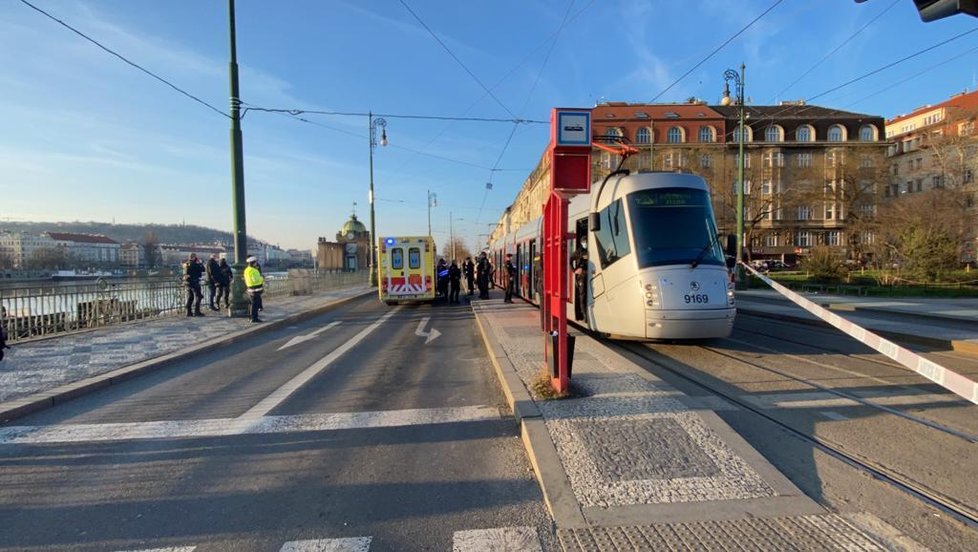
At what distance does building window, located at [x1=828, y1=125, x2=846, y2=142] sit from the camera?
2687 inches

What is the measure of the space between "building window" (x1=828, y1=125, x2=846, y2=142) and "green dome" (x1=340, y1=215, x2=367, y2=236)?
67569mm

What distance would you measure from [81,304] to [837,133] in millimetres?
81304

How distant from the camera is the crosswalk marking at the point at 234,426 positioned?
5164 millimetres

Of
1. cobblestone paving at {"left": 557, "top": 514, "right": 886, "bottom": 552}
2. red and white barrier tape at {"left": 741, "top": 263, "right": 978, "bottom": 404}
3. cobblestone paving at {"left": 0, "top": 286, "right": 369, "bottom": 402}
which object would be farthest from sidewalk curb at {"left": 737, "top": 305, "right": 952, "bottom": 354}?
cobblestone paving at {"left": 0, "top": 286, "right": 369, "bottom": 402}

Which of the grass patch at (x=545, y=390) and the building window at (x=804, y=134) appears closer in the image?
the grass patch at (x=545, y=390)

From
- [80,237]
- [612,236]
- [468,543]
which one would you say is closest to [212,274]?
[612,236]

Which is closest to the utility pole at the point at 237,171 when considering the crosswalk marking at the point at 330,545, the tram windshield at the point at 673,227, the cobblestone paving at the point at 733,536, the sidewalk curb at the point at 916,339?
the tram windshield at the point at 673,227

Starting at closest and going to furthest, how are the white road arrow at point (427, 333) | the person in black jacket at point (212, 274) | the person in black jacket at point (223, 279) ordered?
the white road arrow at point (427, 333), the person in black jacket at point (212, 274), the person in black jacket at point (223, 279)

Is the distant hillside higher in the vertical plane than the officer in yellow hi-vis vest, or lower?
higher

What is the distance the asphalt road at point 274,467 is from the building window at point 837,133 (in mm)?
78435

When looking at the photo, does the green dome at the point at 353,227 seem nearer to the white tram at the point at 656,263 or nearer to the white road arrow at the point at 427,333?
the white road arrow at the point at 427,333

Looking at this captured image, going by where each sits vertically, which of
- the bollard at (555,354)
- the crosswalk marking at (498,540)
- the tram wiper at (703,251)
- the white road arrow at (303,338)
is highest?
the tram wiper at (703,251)

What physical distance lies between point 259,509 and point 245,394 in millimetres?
3607

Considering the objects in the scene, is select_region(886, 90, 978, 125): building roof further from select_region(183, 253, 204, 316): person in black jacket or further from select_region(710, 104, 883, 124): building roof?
select_region(183, 253, 204, 316): person in black jacket
